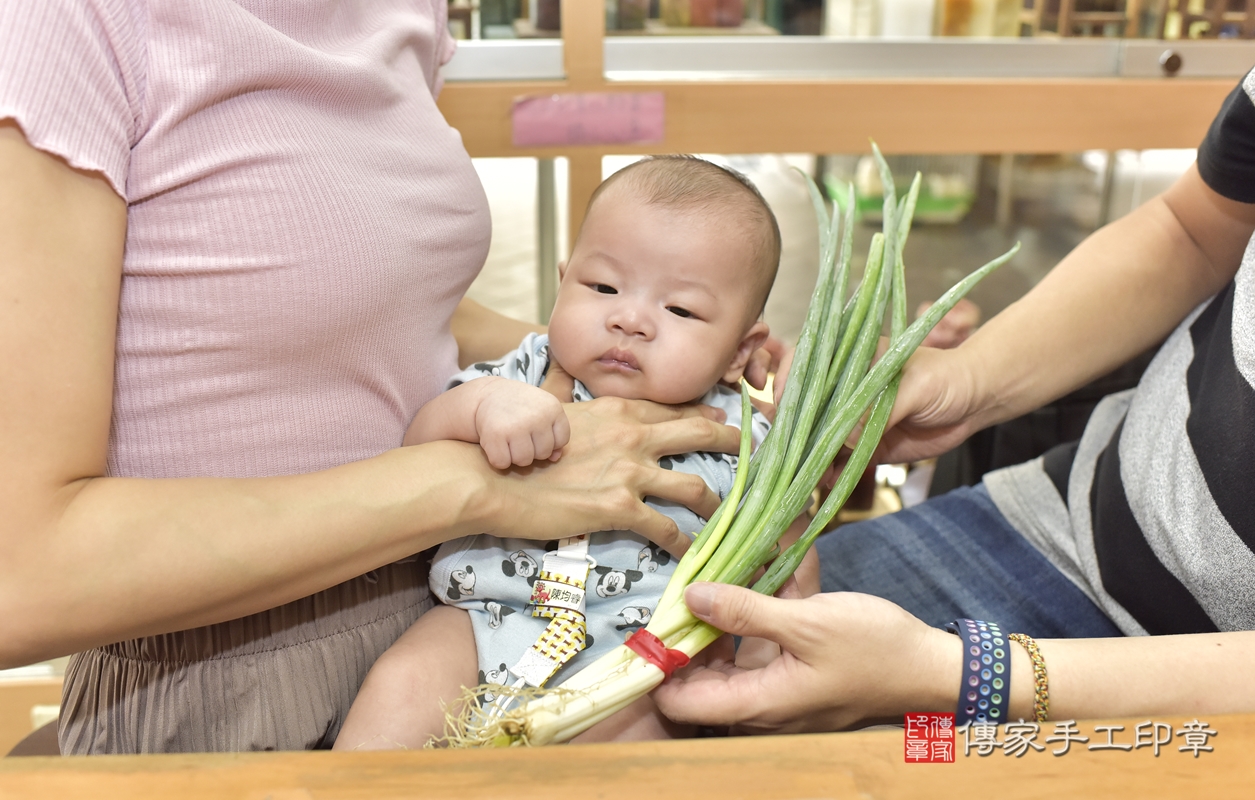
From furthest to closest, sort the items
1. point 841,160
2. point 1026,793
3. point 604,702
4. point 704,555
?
point 841,160
point 704,555
point 604,702
point 1026,793

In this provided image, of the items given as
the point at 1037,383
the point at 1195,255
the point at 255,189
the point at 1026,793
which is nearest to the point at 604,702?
the point at 1026,793

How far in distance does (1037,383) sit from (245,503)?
111 centimetres

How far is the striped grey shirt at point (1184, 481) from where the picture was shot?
3.38 ft

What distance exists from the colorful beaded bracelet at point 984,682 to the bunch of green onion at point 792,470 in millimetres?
196

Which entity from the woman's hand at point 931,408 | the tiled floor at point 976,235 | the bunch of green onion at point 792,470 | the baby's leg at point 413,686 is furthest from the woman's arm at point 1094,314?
the tiled floor at point 976,235

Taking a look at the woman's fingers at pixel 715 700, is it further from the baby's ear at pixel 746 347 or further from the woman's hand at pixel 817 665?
the baby's ear at pixel 746 347

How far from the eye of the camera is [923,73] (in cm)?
226

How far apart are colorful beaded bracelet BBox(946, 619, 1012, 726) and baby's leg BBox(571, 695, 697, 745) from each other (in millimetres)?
321

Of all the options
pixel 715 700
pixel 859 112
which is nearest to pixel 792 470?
pixel 715 700

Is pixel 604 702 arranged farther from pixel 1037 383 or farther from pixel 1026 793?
pixel 1037 383

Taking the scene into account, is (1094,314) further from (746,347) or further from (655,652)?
(655,652)

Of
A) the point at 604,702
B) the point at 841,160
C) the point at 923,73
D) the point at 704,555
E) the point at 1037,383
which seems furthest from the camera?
the point at 841,160

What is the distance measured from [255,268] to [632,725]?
618mm

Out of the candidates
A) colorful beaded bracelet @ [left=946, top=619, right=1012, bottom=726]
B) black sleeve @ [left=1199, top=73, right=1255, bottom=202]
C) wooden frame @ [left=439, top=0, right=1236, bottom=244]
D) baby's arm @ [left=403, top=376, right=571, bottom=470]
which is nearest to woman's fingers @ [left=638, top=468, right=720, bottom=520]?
baby's arm @ [left=403, top=376, right=571, bottom=470]
